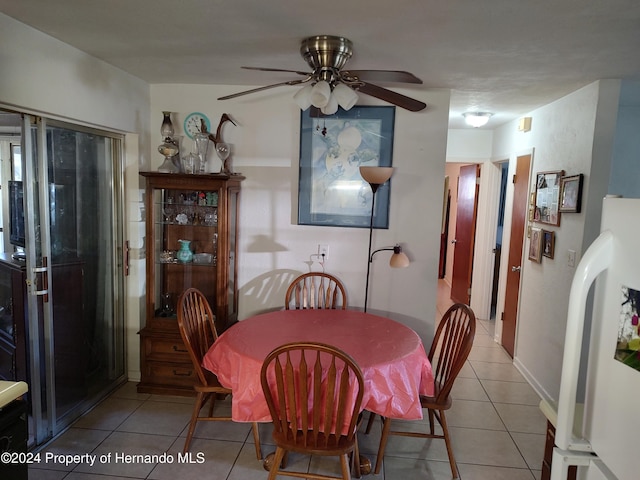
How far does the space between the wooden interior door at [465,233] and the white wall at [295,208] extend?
7.90 ft

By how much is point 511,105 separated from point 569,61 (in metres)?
1.29

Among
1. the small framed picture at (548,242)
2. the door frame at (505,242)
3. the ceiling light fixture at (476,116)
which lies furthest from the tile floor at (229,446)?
the ceiling light fixture at (476,116)

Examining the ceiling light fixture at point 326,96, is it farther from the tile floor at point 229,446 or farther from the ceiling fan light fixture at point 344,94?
the tile floor at point 229,446

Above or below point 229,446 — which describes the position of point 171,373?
above

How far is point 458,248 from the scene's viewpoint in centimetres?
605

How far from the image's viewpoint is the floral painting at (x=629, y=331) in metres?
0.95

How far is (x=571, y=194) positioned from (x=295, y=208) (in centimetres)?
201

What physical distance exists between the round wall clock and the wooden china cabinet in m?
0.47

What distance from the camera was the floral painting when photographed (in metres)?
0.95

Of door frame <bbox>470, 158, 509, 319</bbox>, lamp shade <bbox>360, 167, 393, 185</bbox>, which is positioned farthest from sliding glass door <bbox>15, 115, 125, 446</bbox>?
door frame <bbox>470, 158, 509, 319</bbox>

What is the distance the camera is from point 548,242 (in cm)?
351

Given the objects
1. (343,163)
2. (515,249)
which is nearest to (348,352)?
(343,163)

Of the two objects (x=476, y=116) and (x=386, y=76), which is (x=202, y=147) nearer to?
(x=386, y=76)

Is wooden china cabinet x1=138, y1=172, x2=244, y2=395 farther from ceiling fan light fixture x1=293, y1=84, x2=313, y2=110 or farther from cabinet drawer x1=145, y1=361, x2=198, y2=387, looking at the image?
ceiling fan light fixture x1=293, y1=84, x2=313, y2=110
